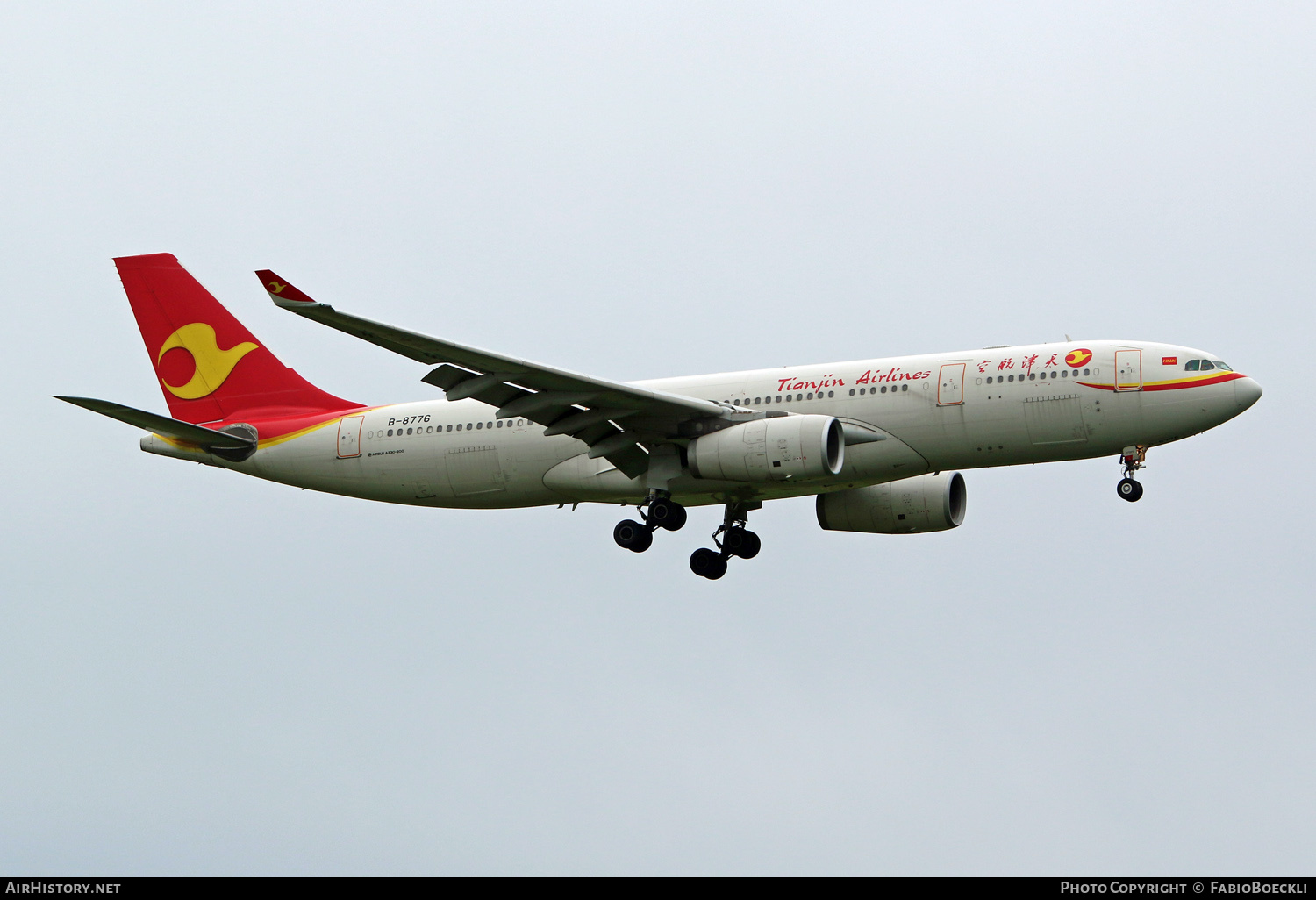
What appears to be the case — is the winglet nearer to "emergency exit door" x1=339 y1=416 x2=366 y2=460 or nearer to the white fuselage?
the white fuselage

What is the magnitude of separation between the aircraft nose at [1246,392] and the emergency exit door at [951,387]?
592 centimetres

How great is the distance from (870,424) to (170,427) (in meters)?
17.2

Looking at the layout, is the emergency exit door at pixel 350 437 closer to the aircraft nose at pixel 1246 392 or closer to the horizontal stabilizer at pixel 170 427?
the horizontal stabilizer at pixel 170 427

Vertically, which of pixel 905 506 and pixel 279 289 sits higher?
pixel 905 506

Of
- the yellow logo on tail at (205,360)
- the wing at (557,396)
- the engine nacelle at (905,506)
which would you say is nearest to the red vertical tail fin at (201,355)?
the yellow logo on tail at (205,360)

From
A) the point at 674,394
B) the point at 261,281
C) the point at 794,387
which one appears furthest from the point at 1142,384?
the point at 261,281

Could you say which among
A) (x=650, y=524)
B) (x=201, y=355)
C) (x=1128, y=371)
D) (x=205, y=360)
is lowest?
(x=650, y=524)

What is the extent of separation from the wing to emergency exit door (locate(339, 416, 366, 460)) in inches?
247

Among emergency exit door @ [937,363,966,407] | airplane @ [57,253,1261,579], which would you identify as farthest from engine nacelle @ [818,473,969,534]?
emergency exit door @ [937,363,966,407]

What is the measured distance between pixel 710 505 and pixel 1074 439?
9744 millimetres

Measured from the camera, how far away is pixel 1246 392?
33.3 m

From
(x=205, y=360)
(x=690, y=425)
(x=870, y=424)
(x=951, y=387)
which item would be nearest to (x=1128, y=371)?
(x=951, y=387)

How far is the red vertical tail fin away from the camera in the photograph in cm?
4094

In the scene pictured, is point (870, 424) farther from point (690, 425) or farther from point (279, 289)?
point (279, 289)
